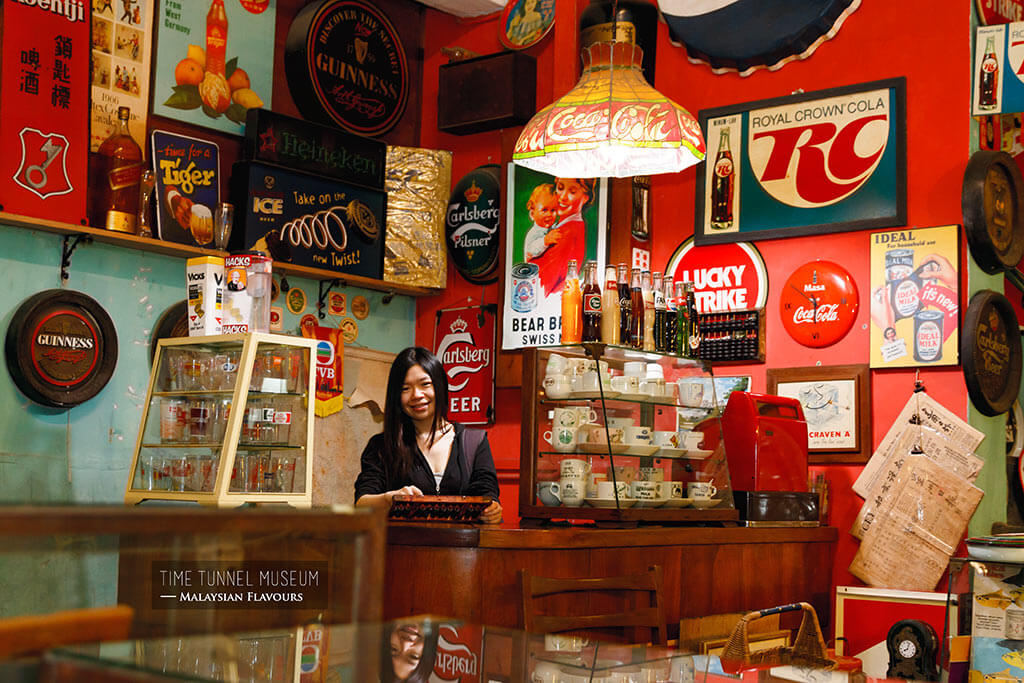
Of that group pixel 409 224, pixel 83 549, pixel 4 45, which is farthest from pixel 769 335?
pixel 83 549

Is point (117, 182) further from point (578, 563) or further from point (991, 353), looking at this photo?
point (991, 353)

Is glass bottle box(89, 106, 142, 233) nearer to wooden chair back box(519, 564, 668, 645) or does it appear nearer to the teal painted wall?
the teal painted wall

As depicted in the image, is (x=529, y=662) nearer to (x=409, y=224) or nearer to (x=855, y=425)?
(x=855, y=425)

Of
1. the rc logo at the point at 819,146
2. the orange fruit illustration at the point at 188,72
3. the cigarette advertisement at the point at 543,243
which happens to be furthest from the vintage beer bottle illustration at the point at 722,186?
the orange fruit illustration at the point at 188,72

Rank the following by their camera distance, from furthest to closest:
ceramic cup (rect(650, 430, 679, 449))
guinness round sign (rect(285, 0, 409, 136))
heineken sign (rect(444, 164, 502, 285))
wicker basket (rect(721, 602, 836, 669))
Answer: heineken sign (rect(444, 164, 502, 285))
guinness round sign (rect(285, 0, 409, 136))
ceramic cup (rect(650, 430, 679, 449))
wicker basket (rect(721, 602, 836, 669))

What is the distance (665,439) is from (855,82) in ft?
7.25

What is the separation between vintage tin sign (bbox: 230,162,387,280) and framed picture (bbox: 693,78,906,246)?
6.32 ft

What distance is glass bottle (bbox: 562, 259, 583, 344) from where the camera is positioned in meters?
4.50

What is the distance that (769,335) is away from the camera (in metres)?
5.52

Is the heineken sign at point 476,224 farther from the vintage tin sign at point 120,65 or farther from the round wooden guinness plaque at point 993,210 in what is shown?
the round wooden guinness plaque at point 993,210

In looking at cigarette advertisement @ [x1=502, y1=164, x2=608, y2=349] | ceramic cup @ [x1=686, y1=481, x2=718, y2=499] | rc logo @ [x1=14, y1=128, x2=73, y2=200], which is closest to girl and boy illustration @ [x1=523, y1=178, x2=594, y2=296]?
cigarette advertisement @ [x1=502, y1=164, x2=608, y2=349]

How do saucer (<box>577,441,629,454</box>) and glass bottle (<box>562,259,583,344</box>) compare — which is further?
glass bottle (<box>562,259,583,344</box>)

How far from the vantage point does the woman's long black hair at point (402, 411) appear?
4.41 metres

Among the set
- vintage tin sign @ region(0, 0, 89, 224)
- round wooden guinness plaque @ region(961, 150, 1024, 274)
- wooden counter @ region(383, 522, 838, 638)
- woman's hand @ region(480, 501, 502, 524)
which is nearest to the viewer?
wooden counter @ region(383, 522, 838, 638)
